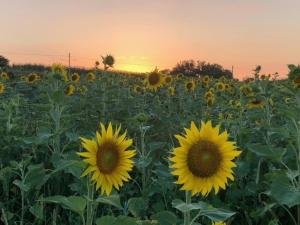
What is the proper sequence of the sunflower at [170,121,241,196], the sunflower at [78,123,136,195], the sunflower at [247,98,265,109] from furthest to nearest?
the sunflower at [247,98,265,109] → the sunflower at [170,121,241,196] → the sunflower at [78,123,136,195]

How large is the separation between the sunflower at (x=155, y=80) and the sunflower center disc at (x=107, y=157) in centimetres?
576

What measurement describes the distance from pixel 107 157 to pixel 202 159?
332mm

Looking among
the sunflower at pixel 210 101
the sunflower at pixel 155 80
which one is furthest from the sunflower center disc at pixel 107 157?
the sunflower at pixel 155 80

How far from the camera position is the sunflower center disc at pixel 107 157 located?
1917 mm

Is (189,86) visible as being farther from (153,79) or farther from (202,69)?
(202,69)

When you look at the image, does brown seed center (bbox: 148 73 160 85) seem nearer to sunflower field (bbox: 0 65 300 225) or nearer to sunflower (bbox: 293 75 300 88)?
sunflower field (bbox: 0 65 300 225)

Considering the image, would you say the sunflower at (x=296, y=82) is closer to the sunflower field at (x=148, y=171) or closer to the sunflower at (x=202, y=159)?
the sunflower field at (x=148, y=171)

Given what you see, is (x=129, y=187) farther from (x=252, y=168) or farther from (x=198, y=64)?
(x=198, y=64)

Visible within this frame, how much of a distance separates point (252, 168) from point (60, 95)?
134 centimetres

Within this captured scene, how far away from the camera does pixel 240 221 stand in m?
3.20

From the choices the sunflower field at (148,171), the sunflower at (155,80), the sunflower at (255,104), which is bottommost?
the sunflower field at (148,171)

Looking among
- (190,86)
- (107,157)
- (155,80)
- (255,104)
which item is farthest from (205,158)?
(190,86)

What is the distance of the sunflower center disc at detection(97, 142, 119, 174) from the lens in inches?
75.5

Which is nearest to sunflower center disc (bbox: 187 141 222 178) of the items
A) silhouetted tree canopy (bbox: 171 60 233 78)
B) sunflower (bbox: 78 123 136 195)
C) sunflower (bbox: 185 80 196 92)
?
sunflower (bbox: 78 123 136 195)
